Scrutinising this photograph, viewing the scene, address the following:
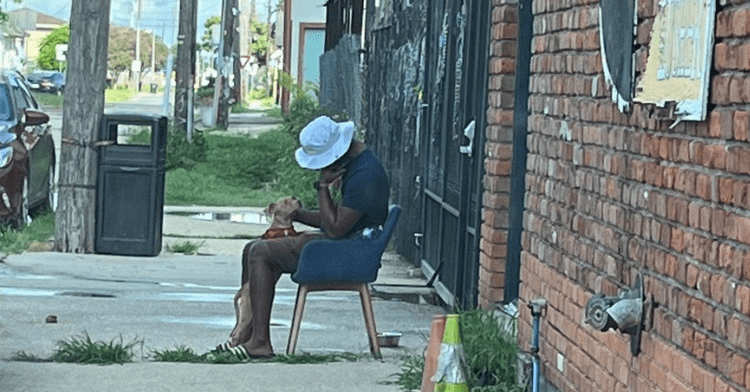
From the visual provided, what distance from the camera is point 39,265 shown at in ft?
43.5

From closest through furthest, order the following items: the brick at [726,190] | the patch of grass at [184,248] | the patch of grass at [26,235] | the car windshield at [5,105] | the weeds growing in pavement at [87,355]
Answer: the brick at [726,190]
the weeds growing in pavement at [87,355]
the patch of grass at [26,235]
the patch of grass at [184,248]
the car windshield at [5,105]

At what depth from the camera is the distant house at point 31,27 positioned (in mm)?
114931

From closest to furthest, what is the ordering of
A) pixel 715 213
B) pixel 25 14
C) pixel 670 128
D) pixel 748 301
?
pixel 748 301 → pixel 715 213 → pixel 670 128 → pixel 25 14

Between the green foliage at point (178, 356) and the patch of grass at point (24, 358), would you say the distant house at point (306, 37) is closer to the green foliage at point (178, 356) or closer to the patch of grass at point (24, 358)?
the green foliage at point (178, 356)

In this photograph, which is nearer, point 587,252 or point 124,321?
point 587,252

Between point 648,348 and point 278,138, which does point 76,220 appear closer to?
point 648,348

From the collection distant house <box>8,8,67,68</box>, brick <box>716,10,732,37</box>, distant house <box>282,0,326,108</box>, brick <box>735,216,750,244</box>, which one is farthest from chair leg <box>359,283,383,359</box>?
distant house <box>8,8,67,68</box>

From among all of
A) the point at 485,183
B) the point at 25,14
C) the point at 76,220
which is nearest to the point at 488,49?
the point at 485,183

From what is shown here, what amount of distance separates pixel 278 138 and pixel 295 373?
2469cm

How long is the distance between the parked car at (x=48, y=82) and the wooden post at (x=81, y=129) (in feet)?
225

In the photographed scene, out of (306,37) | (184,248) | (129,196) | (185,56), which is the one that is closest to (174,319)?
(129,196)

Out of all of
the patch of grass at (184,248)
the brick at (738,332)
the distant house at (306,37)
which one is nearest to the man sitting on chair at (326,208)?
the brick at (738,332)

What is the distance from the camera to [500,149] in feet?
29.3

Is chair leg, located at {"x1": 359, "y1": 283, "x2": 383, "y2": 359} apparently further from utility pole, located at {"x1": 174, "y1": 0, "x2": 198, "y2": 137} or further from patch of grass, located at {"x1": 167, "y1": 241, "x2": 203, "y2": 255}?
utility pole, located at {"x1": 174, "y1": 0, "x2": 198, "y2": 137}
